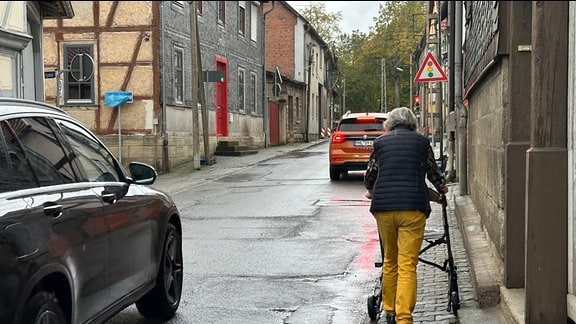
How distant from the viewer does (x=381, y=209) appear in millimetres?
5496

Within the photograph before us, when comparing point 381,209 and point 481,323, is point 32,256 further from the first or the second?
point 481,323

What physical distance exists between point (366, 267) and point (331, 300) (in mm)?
1578

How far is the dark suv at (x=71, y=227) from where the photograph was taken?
378 centimetres

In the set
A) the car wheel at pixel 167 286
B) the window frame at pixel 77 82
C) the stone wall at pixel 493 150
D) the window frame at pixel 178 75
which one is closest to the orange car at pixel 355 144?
the window frame at pixel 178 75

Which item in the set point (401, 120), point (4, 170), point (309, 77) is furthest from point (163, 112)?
point (309, 77)

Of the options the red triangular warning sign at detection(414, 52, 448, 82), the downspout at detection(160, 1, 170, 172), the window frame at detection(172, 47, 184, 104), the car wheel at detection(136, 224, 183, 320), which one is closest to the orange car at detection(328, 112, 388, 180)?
the red triangular warning sign at detection(414, 52, 448, 82)

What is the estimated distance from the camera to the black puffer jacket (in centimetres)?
544

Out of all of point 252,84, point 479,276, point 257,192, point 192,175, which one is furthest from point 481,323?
point 252,84

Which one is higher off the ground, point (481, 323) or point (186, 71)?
point (186, 71)

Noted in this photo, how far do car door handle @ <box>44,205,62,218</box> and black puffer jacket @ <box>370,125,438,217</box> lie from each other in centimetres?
226

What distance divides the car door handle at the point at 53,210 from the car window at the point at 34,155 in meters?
0.16

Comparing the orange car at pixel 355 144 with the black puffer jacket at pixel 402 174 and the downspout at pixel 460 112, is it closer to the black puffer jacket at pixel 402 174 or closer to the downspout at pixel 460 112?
the downspout at pixel 460 112

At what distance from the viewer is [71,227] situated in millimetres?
4352

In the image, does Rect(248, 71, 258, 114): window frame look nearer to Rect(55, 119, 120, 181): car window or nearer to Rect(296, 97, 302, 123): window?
Rect(296, 97, 302, 123): window
